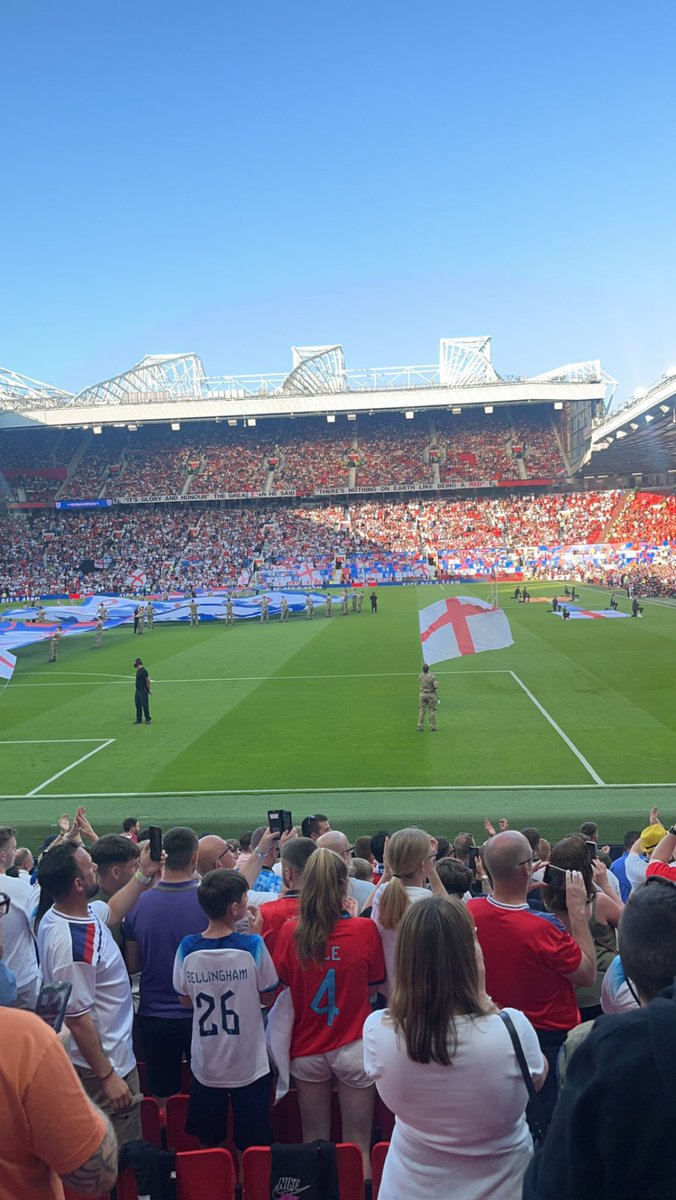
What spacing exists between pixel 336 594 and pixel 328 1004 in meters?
53.0

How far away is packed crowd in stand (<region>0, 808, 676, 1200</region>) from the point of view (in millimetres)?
2219

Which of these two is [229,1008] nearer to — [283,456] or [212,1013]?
[212,1013]

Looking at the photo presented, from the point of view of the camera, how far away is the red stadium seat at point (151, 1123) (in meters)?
4.60

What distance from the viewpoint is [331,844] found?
6.48 meters

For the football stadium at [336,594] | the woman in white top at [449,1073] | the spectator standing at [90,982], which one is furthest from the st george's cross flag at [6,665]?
the woman in white top at [449,1073]

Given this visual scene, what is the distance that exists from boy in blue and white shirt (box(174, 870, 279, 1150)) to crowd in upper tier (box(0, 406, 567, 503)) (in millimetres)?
76508

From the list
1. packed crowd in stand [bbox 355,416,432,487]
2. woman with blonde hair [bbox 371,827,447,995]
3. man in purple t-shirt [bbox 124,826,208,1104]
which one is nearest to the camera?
woman with blonde hair [bbox 371,827,447,995]

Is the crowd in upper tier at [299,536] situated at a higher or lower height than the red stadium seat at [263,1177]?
higher

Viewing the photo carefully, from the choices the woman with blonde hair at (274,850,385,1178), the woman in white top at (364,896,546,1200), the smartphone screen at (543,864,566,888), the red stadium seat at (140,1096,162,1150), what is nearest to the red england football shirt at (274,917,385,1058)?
the woman with blonde hair at (274,850,385,1178)

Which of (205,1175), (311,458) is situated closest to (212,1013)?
(205,1175)

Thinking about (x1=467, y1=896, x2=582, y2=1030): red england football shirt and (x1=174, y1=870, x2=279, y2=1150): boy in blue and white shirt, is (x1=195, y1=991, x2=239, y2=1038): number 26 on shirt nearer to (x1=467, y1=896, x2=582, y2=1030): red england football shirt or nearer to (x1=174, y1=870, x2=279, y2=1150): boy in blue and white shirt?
(x1=174, y1=870, x2=279, y2=1150): boy in blue and white shirt

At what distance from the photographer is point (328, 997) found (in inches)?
175

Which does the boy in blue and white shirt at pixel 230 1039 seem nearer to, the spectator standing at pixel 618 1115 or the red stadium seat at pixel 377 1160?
the red stadium seat at pixel 377 1160

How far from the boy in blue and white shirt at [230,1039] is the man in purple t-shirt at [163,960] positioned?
2.08ft
